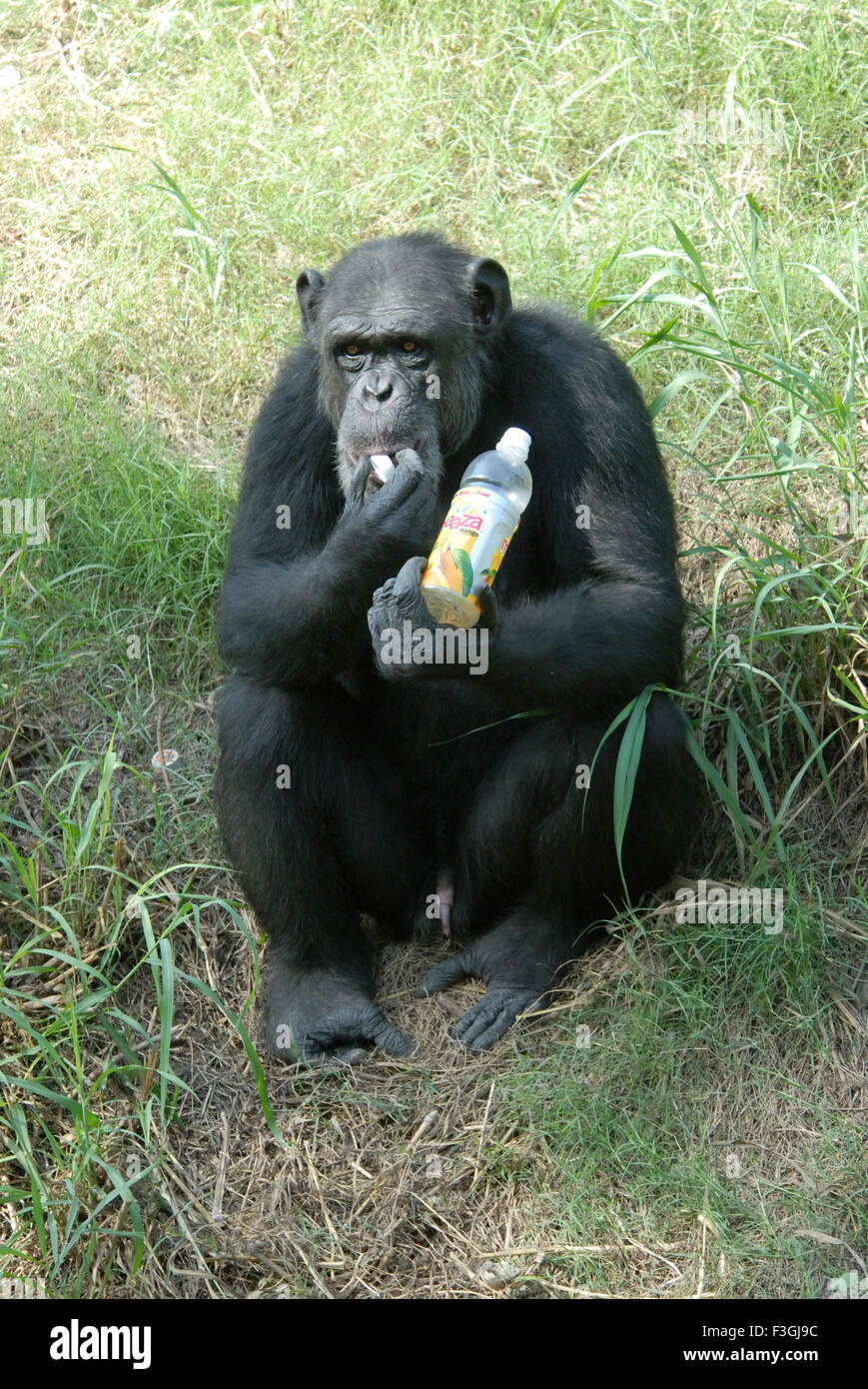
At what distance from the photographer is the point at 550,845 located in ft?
16.0

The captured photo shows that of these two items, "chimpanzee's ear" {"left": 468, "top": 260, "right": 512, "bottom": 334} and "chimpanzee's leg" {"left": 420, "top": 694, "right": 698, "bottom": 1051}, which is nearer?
"chimpanzee's leg" {"left": 420, "top": 694, "right": 698, "bottom": 1051}

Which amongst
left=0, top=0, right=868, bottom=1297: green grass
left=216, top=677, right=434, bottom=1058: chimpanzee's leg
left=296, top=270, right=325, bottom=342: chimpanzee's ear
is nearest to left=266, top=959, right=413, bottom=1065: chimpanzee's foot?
left=216, top=677, right=434, bottom=1058: chimpanzee's leg

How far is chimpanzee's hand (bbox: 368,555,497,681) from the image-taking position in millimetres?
4375

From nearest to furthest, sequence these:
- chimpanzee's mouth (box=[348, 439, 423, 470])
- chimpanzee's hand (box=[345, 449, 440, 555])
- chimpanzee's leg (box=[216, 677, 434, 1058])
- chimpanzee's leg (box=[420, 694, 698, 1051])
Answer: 1. chimpanzee's hand (box=[345, 449, 440, 555])
2. chimpanzee's mouth (box=[348, 439, 423, 470])
3. chimpanzee's leg (box=[420, 694, 698, 1051])
4. chimpanzee's leg (box=[216, 677, 434, 1058])

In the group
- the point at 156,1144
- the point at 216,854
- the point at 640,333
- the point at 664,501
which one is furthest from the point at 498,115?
the point at 156,1144

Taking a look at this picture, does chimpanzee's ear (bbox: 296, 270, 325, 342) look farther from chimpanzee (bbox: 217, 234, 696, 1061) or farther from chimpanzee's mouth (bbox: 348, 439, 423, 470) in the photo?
chimpanzee's mouth (bbox: 348, 439, 423, 470)

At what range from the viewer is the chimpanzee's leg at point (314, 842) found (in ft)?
16.1

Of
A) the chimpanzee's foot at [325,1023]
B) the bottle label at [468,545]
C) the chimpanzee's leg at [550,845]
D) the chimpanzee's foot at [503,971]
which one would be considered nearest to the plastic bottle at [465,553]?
the bottle label at [468,545]

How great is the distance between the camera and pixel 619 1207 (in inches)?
169

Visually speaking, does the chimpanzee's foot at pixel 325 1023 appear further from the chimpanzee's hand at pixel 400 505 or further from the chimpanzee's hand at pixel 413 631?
the chimpanzee's hand at pixel 400 505

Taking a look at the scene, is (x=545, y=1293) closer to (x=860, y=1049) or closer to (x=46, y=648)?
(x=860, y=1049)

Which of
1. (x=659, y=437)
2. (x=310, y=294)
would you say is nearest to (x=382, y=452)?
(x=310, y=294)

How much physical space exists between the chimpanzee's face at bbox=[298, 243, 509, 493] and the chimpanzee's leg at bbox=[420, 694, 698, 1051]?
99 cm

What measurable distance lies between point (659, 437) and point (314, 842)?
2.35 m
